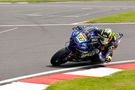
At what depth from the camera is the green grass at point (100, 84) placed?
9545mm

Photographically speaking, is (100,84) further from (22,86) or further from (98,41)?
(98,41)

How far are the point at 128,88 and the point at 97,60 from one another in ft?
11.0

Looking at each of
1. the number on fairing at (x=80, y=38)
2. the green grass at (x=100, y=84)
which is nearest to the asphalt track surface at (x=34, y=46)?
the number on fairing at (x=80, y=38)

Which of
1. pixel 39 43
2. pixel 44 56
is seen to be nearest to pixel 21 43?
pixel 39 43

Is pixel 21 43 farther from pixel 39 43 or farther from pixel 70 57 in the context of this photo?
pixel 70 57

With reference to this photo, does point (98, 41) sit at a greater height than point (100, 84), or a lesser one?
greater

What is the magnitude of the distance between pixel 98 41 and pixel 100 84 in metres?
2.95

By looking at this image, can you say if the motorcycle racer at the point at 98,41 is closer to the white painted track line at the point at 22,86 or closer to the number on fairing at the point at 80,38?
the number on fairing at the point at 80,38

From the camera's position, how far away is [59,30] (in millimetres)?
21672

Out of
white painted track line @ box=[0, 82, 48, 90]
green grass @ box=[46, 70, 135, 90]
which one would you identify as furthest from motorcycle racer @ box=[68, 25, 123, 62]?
white painted track line @ box=[0, 82, 48, 90]

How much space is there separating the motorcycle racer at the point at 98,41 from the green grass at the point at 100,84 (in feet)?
6.62

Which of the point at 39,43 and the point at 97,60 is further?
the point at 39,43

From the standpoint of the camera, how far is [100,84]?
9.90m

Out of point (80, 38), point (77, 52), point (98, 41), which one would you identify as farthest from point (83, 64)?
point (80, 38)
